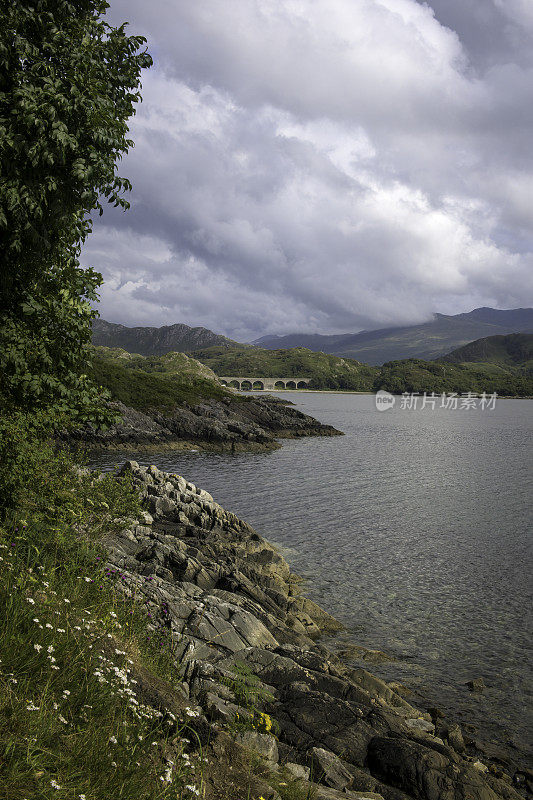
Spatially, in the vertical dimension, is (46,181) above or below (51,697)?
above

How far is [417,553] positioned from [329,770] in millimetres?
19981

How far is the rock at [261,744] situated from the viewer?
7602 mm

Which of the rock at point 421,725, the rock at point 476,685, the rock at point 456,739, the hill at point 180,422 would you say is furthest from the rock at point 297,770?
the hill at point 180,422

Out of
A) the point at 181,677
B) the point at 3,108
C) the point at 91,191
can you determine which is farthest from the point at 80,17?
the point at 181,677

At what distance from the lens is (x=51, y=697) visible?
5422mm

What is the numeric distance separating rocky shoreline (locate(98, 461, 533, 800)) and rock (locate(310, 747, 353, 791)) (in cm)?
2

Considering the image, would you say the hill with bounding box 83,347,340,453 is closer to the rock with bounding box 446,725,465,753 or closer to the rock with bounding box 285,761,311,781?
the rock with bounding box 446,725,465,753

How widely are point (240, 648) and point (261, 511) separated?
22697mm

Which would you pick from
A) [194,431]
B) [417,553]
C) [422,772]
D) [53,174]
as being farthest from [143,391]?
[422,772]

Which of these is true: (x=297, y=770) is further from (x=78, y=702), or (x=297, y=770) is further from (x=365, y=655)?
(x=365, y=655)

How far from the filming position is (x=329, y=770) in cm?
812

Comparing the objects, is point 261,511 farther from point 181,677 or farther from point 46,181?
point 46,181

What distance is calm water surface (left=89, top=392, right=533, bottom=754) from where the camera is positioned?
15242mm

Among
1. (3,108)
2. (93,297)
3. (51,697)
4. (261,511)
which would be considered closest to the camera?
(51,697)
